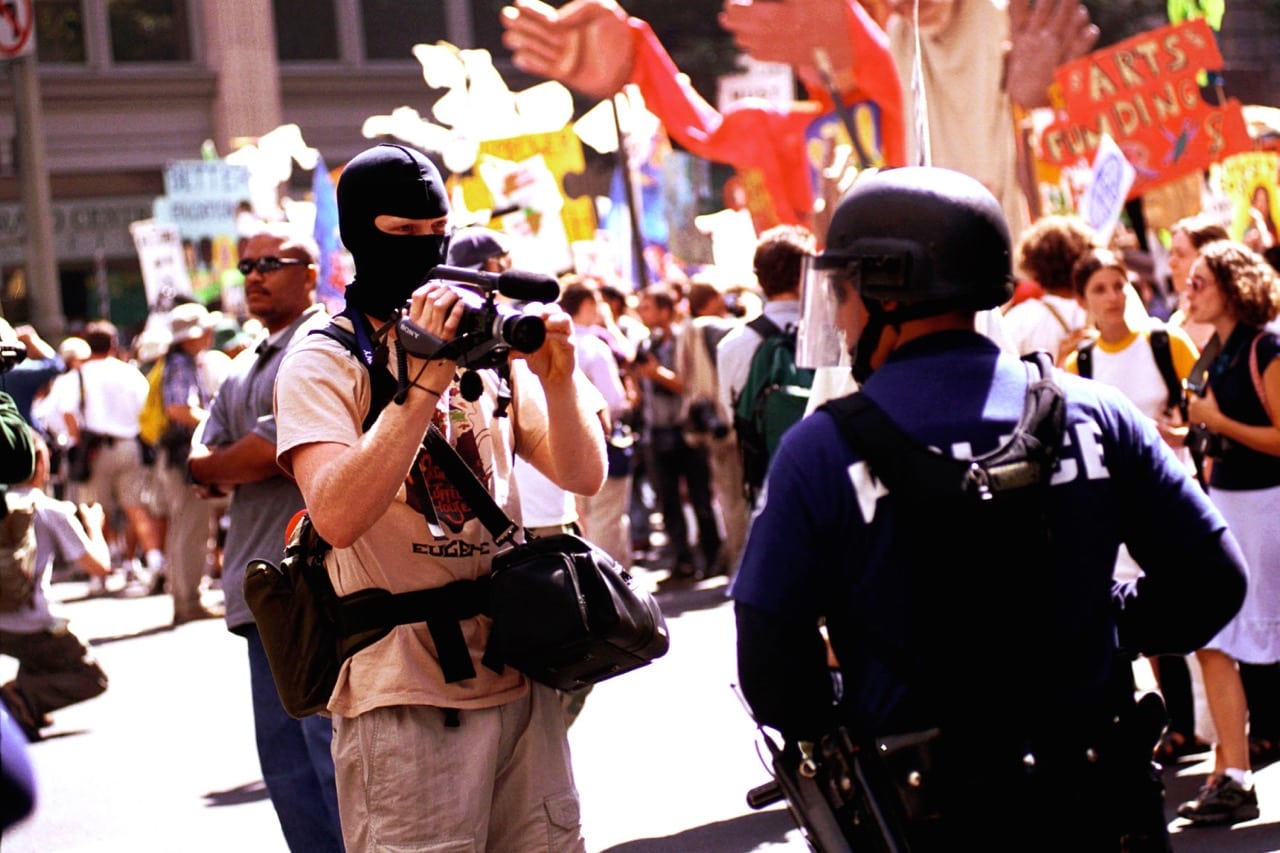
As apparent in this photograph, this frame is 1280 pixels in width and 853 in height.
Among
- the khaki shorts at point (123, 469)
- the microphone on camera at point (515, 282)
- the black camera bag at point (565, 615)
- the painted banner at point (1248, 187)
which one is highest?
the painted banner at point (1248, 187)

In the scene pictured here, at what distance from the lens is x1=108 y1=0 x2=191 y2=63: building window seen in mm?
29031

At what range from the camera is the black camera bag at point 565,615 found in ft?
10.2

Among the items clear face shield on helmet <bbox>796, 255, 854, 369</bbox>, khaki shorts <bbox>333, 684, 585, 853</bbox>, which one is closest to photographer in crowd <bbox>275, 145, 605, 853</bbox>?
khaki shorts <bbox>333, 684, 585, 853</bbox>

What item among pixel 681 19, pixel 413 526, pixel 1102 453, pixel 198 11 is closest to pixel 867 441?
pixel 1102 453

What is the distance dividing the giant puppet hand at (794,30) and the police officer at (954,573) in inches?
491

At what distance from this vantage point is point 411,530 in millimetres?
3232

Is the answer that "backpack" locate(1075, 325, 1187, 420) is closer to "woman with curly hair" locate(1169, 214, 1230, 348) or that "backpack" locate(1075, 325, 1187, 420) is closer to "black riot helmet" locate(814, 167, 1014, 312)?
"woman with curly hair" locate(1169, 214, 1230, 348)

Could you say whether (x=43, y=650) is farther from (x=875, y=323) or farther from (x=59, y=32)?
(x=59, y=32)

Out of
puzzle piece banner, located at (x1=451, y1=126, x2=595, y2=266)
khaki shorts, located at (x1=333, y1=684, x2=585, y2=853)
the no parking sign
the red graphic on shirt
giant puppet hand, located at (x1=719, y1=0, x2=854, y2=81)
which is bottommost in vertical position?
khaki shorts, located at (x1=333, y1=684, x2=585, y2=853)

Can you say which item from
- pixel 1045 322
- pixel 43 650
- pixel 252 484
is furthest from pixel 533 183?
pixel 252 484

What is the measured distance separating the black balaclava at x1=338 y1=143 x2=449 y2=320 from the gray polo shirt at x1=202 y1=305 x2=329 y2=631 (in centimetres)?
159

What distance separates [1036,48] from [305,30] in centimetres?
1947

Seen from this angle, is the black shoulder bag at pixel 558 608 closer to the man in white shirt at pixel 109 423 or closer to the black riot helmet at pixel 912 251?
the black riot helmet at pixel 912 251

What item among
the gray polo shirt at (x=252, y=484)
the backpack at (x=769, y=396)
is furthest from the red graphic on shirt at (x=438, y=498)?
the backpack at (x=769, y=396)
